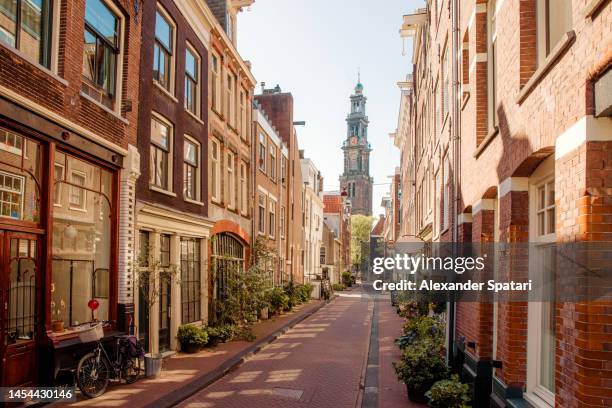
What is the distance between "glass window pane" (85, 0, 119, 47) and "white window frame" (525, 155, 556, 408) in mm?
8042

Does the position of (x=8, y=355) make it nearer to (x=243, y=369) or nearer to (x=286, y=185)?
(x=243, y=369)

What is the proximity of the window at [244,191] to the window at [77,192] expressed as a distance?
11.7 m

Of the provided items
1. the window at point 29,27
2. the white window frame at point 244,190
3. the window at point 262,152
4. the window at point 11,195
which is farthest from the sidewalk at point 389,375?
the window at point 262,152

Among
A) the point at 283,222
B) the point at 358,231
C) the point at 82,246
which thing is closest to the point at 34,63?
the point at 82,246

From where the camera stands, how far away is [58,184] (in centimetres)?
938

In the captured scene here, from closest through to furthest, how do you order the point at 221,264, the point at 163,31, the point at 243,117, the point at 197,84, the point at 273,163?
the point at 163,31 → the point at 197,84 → the point at 221,264 → the point at 243,117 → the point at 273,163

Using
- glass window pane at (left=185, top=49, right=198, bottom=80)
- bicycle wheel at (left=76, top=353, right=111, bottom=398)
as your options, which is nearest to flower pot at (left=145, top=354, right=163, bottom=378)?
bicycle wheel at (left=76, top=353, right=111, bottom=398)

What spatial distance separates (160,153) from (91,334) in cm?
560

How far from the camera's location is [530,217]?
6.48 m

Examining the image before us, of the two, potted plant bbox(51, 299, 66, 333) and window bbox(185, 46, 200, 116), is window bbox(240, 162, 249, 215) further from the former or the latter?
potted plant bbox(51, 299, 66, 333)

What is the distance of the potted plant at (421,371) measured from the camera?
9.14m

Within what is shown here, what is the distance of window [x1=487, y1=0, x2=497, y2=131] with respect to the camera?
854cm

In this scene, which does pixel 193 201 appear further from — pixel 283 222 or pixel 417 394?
pixel 283 222

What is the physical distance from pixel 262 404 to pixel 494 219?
4.63m
